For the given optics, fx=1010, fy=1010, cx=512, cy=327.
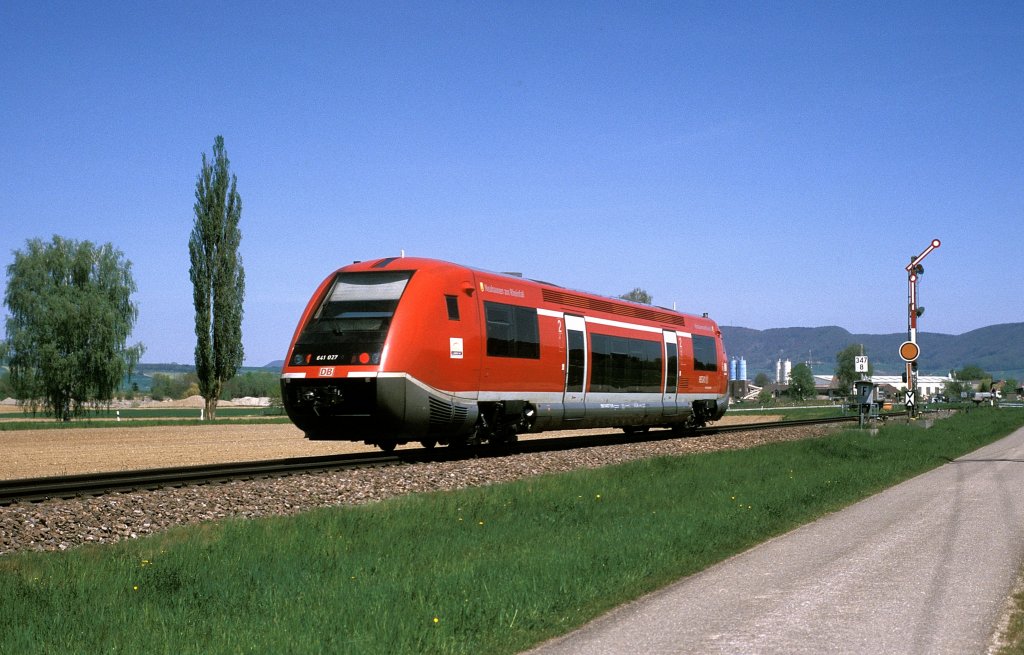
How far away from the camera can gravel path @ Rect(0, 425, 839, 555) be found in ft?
37.2

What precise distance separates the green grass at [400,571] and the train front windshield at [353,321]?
420 cm

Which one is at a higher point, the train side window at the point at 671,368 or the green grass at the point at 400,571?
the train side window at the point at 671,368

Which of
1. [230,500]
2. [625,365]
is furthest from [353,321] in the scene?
[625,365]

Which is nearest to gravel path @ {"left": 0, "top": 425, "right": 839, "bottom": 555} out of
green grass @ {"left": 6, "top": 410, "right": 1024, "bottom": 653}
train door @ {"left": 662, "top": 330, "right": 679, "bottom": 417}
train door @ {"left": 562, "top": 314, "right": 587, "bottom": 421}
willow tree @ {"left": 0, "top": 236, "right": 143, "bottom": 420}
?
green grass @ {"left": 6, "top": 410, "right": 1024, "bottom": 653}

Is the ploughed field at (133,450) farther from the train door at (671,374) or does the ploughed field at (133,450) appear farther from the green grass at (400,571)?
the green grass at (400,571)

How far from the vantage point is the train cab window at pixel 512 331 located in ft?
68.9

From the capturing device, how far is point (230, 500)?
13555mm

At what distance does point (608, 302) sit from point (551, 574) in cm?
1859

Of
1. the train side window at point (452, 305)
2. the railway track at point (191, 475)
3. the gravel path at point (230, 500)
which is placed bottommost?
the gravel path at point (230, 500)

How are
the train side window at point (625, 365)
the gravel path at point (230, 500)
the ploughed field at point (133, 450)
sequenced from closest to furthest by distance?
the gravel path at point (230, 500), the ploughed field at point (133, 450), the train side window at point (625, 365)

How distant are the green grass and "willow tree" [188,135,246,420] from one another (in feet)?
139

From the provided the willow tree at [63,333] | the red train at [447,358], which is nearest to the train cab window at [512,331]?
the red train at [447,358]

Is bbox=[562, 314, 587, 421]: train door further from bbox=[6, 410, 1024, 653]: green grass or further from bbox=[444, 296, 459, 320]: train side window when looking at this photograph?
bbox=[6, 410, 1024, 653]: green grass

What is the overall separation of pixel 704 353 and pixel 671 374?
3.32m
